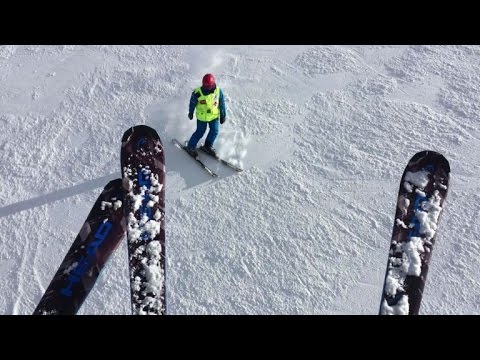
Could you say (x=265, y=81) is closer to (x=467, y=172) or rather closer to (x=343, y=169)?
(x=343, y=169)

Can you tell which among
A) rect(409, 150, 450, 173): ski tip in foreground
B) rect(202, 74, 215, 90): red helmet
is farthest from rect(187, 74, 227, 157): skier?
rect(409, 150, 450, 173): ski tip in foreground

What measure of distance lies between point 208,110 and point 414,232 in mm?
2524

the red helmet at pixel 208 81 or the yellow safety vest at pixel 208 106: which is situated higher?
the red helmet at pixel 208 81

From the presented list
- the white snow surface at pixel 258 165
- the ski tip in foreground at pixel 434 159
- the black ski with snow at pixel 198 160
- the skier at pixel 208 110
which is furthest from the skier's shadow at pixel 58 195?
the ski tip in foreground at pixel 434 159

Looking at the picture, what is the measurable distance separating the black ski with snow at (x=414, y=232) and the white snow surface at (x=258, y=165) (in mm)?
685

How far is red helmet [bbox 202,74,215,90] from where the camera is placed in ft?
18.0

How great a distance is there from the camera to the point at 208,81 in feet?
18.0

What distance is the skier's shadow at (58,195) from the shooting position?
5883 millimetres

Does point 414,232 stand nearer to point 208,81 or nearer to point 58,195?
point 208,81

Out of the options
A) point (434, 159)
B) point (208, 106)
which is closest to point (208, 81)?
point (208, 106)

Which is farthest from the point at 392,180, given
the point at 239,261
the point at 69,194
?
the point at 69,194

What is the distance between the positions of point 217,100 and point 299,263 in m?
2.00

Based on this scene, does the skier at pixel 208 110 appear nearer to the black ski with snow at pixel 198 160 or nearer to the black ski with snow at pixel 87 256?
the black ski with snow at pixel 198 160

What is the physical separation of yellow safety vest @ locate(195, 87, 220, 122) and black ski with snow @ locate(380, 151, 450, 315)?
2.17 meters
